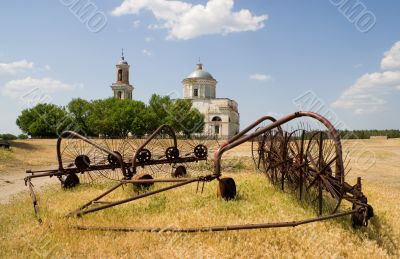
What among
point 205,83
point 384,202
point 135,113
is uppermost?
point 205,83

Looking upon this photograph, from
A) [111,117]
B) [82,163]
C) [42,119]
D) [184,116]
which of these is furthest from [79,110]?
[82,163]

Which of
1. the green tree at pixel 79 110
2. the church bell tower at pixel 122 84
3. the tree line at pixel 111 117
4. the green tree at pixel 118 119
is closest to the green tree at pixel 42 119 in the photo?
the tree line at pixel 111 117

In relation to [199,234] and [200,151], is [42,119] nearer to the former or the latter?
[200,151]

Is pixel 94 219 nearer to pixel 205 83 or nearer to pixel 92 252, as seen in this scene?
pixel 92 252

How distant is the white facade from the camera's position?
287 feet

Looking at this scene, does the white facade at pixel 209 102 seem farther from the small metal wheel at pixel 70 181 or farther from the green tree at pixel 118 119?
the small metal wheel at pixel 70 181

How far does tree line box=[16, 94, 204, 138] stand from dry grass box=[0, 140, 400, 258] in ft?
186

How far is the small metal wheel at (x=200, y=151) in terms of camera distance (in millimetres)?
11789

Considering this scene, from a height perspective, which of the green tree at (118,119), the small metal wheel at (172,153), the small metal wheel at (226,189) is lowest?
the small metal wheel at (226,189)

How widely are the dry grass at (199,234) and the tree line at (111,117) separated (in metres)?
56.6

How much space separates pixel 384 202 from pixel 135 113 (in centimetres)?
6356

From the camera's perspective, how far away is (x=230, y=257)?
15.0 ft

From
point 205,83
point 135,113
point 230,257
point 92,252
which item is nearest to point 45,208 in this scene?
point 92,252

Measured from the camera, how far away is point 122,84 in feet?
292
